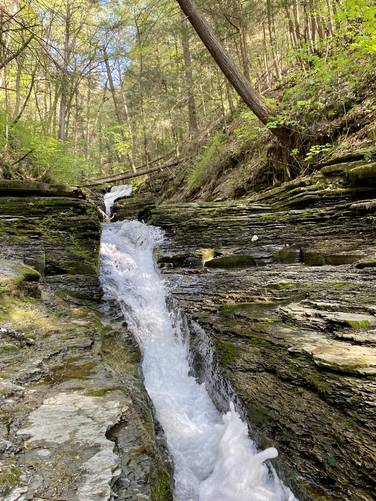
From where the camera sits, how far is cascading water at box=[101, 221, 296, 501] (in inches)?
127

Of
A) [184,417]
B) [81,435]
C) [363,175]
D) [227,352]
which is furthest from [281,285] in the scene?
[81,435]

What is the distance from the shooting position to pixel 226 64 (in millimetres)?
8852

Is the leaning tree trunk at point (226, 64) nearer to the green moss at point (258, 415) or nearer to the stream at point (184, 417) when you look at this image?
the stream at point (184, 417)

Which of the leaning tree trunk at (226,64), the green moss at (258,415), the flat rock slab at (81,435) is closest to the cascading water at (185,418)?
the green moss at (258,415)

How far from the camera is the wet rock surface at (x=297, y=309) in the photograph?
9.30ft

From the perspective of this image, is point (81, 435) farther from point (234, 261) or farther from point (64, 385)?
point (234, 261)

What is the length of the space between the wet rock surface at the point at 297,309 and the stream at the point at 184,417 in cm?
A: 26

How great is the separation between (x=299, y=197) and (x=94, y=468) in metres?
6.98

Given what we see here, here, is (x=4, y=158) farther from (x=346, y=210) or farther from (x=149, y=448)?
(x=149, y=448)

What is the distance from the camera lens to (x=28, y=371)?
3.71 meters

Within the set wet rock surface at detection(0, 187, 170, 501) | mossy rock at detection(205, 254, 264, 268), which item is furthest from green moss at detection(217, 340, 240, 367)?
mossy rock at detection(205, 254, 264, 268)

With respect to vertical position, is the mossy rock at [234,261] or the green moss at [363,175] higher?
the green moss at [363,175]

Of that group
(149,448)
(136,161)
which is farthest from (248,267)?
(136,161)

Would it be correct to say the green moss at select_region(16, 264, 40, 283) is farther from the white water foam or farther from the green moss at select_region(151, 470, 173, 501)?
the white water foam
